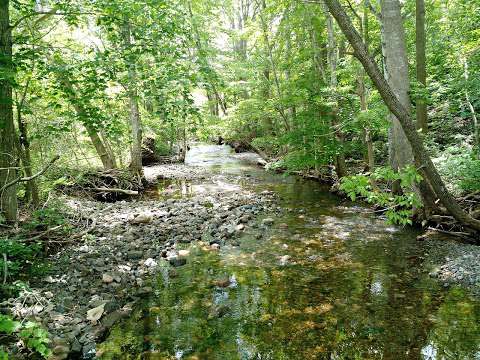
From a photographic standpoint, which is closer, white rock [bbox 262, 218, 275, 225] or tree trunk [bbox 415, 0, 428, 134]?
white rock [bbox 262, 218, 275, 225]


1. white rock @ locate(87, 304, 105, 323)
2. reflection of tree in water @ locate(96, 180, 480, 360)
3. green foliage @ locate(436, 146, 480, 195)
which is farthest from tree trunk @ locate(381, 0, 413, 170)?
white rock @ locate(87, 304, 105, 323)

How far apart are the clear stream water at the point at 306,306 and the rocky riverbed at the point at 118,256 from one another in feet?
0.92

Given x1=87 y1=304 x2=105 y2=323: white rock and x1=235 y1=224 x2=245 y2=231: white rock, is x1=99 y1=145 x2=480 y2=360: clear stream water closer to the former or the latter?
x1=87 y1=304 x2=105 y2=323: white rock

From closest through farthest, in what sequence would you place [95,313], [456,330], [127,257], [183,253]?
[456,330] < [95,313] < [127,257] < [183,253]

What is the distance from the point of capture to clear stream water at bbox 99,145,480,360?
4141mm

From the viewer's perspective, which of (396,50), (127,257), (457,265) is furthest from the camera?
(396,50)

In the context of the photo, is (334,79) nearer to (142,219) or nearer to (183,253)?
(142,219)

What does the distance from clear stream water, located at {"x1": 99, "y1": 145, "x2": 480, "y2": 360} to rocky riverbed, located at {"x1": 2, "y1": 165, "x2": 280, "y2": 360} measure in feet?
0.92

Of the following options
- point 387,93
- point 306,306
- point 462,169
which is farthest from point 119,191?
point 462,169

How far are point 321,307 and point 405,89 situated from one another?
4.99 m

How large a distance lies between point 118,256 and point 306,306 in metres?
3.66

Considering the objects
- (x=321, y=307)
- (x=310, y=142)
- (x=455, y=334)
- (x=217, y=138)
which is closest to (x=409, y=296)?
(x=455, y=334)

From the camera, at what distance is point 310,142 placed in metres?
12.5

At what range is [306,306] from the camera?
16.7 ft
